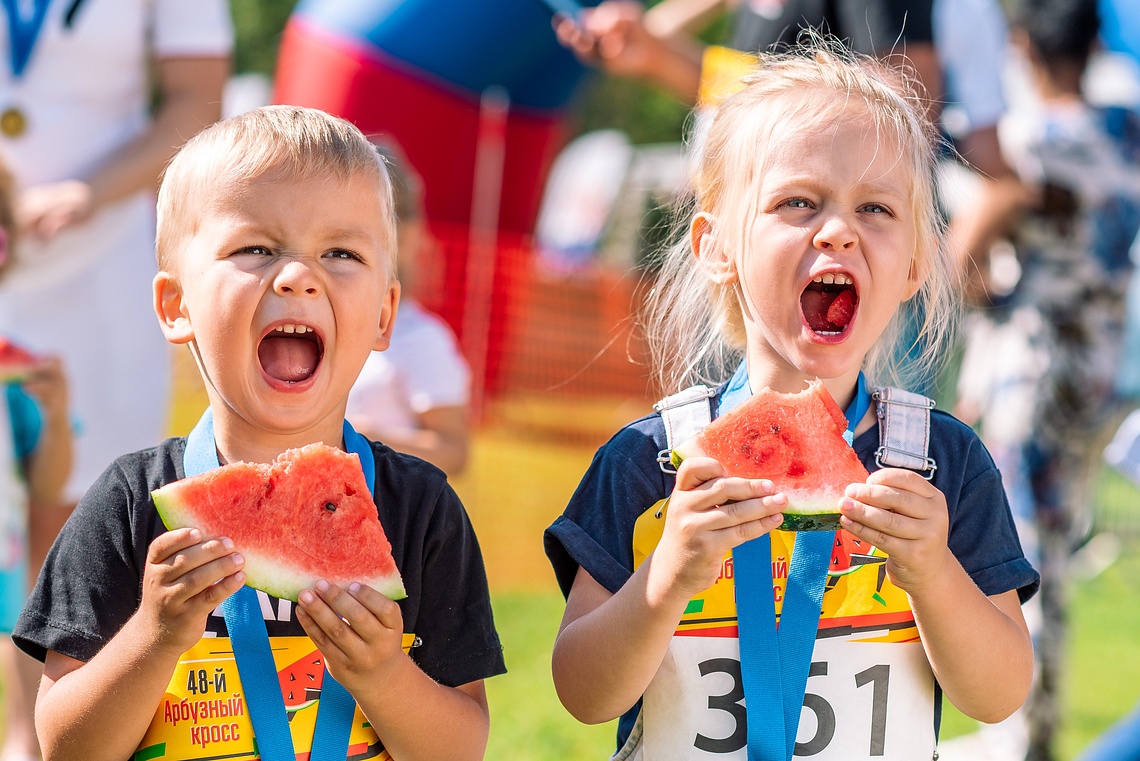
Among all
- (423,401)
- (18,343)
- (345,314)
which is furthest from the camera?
(423,401)

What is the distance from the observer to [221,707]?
2.41m

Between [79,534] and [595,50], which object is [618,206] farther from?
[79,534]

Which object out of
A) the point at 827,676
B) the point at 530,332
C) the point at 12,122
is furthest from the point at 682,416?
the point at 530,332

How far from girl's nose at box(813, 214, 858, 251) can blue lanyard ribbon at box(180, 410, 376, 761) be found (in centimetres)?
100

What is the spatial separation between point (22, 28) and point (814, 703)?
3223 mm

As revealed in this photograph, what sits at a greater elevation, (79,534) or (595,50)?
(595,50)

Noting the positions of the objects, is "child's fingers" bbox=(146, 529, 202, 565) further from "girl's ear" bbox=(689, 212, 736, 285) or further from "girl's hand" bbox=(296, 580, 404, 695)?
"girl's ear" bbox=(689, 212, 736, 285)

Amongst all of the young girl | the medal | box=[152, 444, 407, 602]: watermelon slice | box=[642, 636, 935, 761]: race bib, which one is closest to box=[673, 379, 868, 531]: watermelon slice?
the young girl

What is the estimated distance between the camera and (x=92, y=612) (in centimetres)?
237

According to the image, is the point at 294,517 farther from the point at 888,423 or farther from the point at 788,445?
the point at 888,423

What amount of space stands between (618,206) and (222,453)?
21.5 metres

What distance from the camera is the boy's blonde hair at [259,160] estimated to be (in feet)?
8.21

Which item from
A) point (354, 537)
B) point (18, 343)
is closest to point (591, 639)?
point (354, 537)

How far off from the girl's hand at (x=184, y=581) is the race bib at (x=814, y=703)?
93cm
